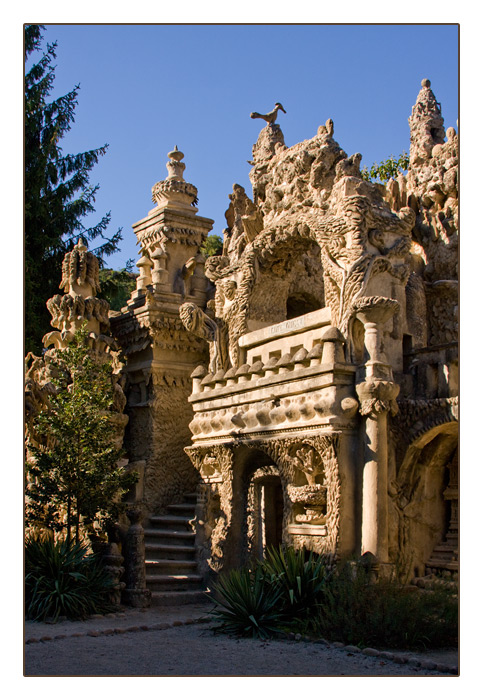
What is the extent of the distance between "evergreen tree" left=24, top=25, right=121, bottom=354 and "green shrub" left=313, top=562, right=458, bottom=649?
27.2 feet

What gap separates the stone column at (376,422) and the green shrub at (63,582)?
11.8ft

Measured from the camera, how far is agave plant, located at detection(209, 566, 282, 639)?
10188mm

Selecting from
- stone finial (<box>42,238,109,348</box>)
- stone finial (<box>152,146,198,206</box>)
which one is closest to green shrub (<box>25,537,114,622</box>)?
stone finial (<box>42,238,109,348</box>)

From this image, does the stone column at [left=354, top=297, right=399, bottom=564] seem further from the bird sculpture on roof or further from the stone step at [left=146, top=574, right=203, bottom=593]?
the bird sculpture on roof

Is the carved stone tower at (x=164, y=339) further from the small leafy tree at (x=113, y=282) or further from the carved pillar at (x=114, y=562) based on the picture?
the carved pillar at (x=114, y=562)

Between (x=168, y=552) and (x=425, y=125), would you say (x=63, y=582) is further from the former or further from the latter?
(x=425, y=125)

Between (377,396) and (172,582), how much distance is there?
4.59 metres

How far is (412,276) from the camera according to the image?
13.2 metres

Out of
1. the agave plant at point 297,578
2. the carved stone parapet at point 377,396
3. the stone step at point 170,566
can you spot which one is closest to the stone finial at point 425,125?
the carved stone parapet at point 377,396

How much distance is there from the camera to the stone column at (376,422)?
10.8m

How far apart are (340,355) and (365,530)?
220cm

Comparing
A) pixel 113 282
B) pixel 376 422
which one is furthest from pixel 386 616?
pixel 113 282

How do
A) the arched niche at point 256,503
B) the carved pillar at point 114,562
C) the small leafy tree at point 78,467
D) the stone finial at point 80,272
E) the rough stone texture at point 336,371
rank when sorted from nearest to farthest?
the rough stone texture at point 336,371, the carved pillar at point 114,562, the small leafy tree at point 78,467, the arched niche at point 256,503, the stone finial at point 80,272

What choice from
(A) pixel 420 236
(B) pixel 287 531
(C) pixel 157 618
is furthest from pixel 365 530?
(A) pixel 420 236
